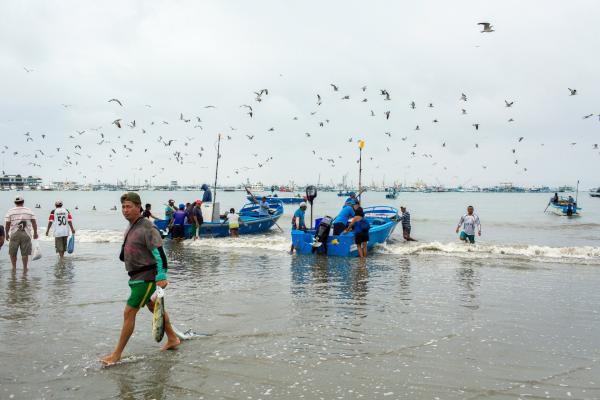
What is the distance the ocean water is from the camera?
17.2 feet

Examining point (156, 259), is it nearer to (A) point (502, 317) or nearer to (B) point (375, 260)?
(A) point (502, 317)

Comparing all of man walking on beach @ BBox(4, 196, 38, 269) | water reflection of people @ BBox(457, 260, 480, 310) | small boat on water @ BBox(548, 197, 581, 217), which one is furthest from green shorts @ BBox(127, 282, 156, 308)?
small boat on water @ BBox(548, 197, 581, 217)

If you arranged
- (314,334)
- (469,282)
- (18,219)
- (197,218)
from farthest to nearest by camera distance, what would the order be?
(197,218)
(18,219)
(469,282)
(314,334)

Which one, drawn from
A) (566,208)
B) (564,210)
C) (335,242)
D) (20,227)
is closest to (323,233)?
(335,242)

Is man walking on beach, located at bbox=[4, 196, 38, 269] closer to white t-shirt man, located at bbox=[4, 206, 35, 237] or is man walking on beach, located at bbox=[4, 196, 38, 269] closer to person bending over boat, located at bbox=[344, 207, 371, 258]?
white t-shirt man, located at bbox=[4, 206, 35, 237]

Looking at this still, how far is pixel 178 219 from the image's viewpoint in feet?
74.0

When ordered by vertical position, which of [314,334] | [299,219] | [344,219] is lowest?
[314,334]

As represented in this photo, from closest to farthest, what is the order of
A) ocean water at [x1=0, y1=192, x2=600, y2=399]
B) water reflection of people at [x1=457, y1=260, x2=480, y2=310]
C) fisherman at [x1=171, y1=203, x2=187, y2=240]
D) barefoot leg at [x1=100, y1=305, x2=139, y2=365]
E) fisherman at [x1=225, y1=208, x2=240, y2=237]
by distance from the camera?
ocean water at [x1=0, y1=192, x2=600, y2=399]
barefoot leg at [x1=100, y1=305, x2=139, y2=365]
water reflection of people at [x1=457, y1=260, x2=480, y2=310]
fisherman at [x1=171, y1=203, x2=187, y2=240]
fisherman at [x1=225, y1=208, x2=240, y2=237]

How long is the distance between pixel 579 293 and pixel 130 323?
946cm

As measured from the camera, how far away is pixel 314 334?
23.7 ft

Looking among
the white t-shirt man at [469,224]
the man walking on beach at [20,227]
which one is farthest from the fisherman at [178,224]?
the white t-shirt man at [469,224]

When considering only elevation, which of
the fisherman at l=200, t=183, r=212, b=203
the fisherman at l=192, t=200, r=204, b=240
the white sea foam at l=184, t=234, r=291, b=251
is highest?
the fisherman at l=200, t=183, r=212, b=203

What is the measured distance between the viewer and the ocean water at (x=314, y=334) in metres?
5.24

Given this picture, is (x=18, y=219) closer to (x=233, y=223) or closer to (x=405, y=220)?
(x=233, y=223)
